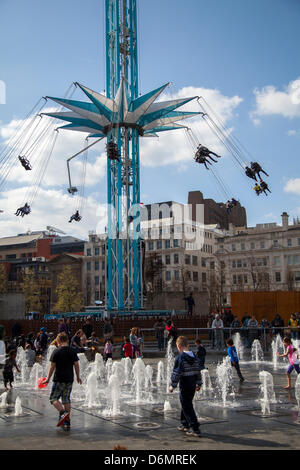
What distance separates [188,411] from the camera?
7715 millimetres

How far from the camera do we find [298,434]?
25.0 feet

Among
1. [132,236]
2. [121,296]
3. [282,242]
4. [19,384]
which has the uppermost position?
[282,242]

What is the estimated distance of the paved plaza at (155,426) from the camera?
7027 millimetres

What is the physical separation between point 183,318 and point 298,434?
2359cm

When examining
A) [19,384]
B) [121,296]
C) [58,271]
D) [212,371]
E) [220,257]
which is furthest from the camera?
[58,271]

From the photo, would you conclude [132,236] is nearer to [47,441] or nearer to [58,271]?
[47,441]

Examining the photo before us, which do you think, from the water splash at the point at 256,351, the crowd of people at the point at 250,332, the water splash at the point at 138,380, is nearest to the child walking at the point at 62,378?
the water splash at the point at 138,380

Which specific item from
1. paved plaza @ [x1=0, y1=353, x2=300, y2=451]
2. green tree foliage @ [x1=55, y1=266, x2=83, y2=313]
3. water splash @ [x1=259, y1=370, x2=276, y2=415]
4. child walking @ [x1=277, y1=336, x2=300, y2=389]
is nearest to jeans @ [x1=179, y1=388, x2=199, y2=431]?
paved plaza @ [x1=0, y1=353, x2=300, y2=451]

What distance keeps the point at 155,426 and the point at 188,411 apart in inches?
38.1

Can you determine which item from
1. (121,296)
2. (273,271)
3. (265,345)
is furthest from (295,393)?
(273,271)

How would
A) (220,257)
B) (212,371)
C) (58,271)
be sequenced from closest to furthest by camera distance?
(212,371) → (220,257) → (58,271)

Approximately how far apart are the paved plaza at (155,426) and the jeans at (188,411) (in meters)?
0.21

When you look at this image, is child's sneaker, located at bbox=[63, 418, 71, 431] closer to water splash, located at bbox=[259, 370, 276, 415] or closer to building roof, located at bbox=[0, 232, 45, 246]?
water splash, located at bbox=[259, 370, 276, 415]

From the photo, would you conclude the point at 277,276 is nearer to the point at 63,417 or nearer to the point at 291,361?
the point at 291,361
